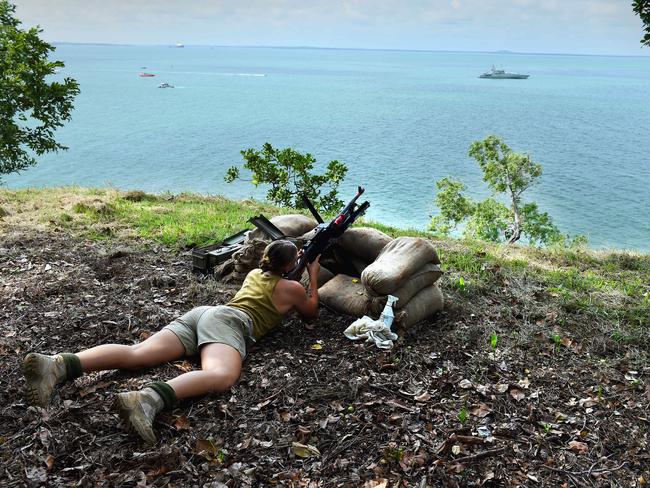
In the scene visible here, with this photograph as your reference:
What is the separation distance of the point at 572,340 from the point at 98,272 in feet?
19.6

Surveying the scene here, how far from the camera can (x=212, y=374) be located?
14.7ft

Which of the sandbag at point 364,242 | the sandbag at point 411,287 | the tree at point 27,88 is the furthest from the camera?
the tree at point 27,88

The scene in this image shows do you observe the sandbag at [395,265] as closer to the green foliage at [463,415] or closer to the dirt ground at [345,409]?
the dirt ground at [345,409]

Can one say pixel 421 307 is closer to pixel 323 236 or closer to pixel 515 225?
pixel 323 236

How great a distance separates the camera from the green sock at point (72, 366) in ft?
14.2

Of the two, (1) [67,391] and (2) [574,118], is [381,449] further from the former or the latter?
(2) [574,118]

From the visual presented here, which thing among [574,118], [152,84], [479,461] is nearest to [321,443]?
[479,461]

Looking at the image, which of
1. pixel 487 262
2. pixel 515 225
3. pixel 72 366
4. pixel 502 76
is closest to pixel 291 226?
pixel 487 262

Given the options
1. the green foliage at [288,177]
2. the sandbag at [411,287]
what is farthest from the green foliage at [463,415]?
the green foliage at [288,177]

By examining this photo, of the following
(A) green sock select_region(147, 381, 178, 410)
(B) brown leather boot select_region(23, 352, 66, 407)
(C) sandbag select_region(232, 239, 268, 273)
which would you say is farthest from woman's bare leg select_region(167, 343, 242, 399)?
(C) sandbag select_region(232, 239, 268, 273)

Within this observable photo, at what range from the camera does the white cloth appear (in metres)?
5.43

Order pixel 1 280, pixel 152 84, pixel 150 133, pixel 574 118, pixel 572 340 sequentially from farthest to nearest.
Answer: pixel 152 84, pixel 574 118, pixel 150 133, pixel 1 280, pixel 572 340

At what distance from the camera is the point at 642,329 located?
607 cm

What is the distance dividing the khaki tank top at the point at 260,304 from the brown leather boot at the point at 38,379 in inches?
66.2
